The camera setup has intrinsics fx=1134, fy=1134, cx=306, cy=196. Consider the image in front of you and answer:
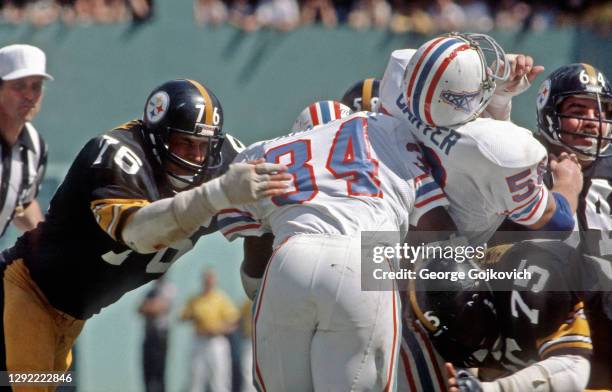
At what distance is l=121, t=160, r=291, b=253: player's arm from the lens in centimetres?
375

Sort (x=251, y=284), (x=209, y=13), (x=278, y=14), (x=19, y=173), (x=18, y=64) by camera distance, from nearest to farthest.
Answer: (x=251, y=284) < (x=19, y=173) < (x=18, y=64) < (x=209, y=13) < (x=278, y=14)

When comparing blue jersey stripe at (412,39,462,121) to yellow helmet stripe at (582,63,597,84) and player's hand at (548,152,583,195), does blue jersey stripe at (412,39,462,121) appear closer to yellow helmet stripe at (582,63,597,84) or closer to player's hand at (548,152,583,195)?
player's hand at (548,152,583,195)

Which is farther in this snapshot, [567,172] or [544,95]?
[544,95]

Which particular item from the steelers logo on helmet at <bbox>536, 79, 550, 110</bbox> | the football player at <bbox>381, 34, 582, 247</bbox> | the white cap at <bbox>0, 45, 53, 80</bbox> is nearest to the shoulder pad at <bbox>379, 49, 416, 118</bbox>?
the football player at <bbox>381, 34, 582, 247</bbox>

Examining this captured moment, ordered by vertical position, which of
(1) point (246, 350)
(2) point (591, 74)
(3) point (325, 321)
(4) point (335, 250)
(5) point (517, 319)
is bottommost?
(1) point (246, 350)

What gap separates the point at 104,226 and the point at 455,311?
1.30m

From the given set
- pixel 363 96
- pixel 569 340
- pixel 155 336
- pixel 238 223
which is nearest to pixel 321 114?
pixel 363 96

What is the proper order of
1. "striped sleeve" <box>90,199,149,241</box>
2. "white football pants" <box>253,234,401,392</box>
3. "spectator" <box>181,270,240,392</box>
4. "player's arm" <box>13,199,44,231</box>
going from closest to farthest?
"white football pants" <box>253,234,401,392</box> → "striped sleeve" <box>90,199,149,241</box> → "player's arm" <box>13,199,44,231</box> → "spectator" <box>181,270,240,392</box>

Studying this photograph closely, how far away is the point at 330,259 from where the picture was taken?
12.2 ft

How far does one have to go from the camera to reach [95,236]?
14.9 feet

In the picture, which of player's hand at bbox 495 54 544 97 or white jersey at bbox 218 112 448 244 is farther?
player's hand at bbox 495 54 544 97

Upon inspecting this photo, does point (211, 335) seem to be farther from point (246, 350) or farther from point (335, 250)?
point (335, 250)

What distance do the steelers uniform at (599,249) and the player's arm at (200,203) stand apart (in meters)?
1.41

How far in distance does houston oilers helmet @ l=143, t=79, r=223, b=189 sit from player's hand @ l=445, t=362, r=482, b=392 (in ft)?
4.24
